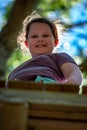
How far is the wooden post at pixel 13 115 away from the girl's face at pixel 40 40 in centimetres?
130

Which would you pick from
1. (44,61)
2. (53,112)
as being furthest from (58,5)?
(53,112)

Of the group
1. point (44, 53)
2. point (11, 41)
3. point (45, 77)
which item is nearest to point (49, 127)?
point (45, 77)

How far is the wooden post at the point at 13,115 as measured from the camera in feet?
4.81

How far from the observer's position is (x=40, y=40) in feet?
9.14

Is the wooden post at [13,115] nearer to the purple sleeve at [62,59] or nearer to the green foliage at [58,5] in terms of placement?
the purple sleeve at [62,59]

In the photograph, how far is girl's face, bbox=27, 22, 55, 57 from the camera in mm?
2773

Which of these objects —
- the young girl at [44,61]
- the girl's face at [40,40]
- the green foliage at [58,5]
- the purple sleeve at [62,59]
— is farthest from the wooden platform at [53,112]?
the green foliage at [58,5]

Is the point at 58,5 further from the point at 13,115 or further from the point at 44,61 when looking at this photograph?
the point at 13,115

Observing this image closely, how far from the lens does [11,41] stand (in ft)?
11.4

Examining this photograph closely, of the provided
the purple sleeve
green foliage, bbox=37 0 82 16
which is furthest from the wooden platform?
green foliage, bbox=37 0 82 16

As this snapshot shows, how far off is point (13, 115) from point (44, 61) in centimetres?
110

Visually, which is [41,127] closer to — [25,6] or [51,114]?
[51,114]

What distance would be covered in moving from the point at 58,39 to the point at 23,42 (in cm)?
27

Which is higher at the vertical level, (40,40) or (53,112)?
(40,40)
